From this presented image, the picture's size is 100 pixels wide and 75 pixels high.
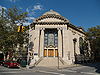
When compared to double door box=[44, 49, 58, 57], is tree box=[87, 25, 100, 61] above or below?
above

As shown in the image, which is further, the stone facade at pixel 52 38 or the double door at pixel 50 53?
the double door at pixel 50 53

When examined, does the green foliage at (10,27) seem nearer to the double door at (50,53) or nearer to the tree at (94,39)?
the double door at (50,53)

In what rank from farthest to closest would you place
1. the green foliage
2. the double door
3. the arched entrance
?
the arched entrance, the double door, the green foliage

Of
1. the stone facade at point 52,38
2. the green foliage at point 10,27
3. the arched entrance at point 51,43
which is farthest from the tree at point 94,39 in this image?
the green foliage at point 10,27

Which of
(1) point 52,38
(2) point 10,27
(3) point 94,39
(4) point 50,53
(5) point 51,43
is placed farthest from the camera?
(3) point 94,39

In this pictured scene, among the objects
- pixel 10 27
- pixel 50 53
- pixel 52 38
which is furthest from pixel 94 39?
pixel 10 27

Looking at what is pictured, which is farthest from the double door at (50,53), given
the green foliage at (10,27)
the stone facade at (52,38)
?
the green foliage at (10,27)

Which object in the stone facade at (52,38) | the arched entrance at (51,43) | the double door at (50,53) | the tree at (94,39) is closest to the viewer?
the stone facade at (52,38)

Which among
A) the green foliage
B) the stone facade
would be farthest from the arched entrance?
the green foliage

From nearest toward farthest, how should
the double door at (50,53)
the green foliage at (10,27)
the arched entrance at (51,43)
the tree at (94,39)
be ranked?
the green foliage at (10,27) < the double door at (50,53) < the arched entrance at (51,43) < the tree at (94,39)

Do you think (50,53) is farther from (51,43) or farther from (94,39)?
(94,39)

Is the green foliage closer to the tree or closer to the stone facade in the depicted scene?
the stone facade

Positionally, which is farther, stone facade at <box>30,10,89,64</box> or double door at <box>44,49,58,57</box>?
double door at <box>44,49,58,57</box>

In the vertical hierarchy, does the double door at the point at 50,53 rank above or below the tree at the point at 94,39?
below
